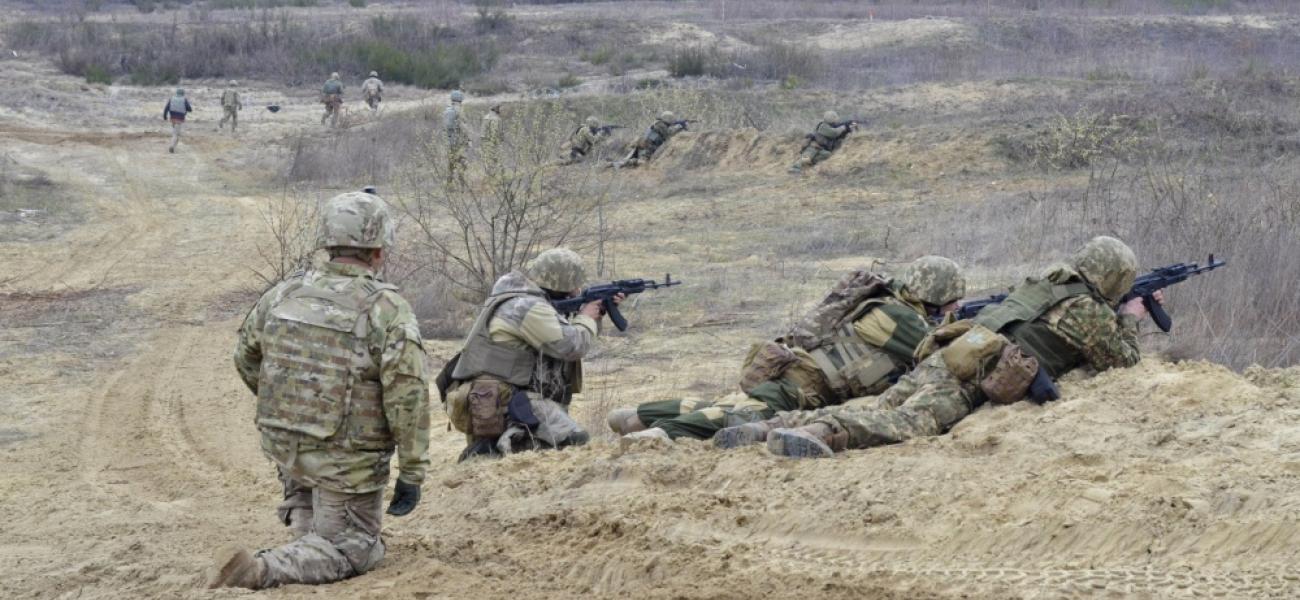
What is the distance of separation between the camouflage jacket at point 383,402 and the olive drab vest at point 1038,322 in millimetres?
3101

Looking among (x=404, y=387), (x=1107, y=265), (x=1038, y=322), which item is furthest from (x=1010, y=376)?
(x=404, y=387)

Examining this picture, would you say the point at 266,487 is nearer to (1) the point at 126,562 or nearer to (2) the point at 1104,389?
(1) the point at 126,562

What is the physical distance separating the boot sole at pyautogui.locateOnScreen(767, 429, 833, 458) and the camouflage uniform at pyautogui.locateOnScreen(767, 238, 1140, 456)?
415mm

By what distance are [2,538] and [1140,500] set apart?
4.97 m

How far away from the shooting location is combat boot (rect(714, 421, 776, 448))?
6.73 m

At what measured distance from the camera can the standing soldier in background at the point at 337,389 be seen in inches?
199

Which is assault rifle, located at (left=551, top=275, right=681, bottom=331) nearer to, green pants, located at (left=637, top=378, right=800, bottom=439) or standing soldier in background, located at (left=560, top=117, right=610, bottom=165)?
green pants, located at (left=637, top=378, right=800, bottom=439)

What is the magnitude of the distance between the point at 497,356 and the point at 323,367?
2041mm

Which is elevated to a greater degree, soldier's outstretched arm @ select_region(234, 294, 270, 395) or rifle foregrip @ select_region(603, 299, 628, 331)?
soldier's outstretched arm @ select_region(234, 294, 270, 395)

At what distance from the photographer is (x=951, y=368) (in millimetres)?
6902

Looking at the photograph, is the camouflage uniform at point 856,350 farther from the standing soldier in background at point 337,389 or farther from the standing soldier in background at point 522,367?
the standing soldier in background at point 337,389

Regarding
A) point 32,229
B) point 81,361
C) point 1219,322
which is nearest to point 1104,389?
point 1219,322

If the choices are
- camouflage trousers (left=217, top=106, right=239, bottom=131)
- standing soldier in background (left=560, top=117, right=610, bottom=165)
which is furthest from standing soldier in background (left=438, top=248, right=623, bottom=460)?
camouflage trousers (left=217, top=106, right=239, bottom=131)

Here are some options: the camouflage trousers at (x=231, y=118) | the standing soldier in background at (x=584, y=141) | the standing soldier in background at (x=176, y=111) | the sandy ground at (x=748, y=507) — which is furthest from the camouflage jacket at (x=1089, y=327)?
the camouflage trousers at (x=231, y=118)
